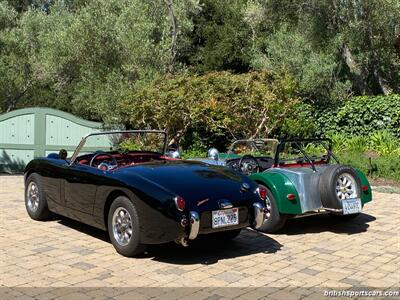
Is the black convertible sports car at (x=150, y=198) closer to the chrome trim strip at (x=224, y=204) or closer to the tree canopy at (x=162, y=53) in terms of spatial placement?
the chrome trim strip at (x=224, y=204)

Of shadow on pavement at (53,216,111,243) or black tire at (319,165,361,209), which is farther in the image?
shadow on pavement at (53,216,111,243)

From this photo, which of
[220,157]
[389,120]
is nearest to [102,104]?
[220,157]

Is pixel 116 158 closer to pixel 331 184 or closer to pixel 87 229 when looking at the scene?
pixel 87 229

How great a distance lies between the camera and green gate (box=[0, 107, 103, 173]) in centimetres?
1459

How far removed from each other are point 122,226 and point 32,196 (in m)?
2.57

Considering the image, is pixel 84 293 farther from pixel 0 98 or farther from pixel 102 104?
pixel 0 98

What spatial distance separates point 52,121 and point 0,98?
444 centimetres

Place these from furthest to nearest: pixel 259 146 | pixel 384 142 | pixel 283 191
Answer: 1. pixel 384 142
2. pixel 259 146
3. pixel 283 191

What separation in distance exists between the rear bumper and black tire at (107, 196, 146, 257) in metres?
0.59

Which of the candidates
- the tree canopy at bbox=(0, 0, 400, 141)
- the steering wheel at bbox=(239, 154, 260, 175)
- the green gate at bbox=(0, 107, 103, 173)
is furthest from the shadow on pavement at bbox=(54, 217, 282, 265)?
the green gate at bbox=(0, 107, 103, 173)

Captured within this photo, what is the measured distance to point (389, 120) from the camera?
15.8 meters

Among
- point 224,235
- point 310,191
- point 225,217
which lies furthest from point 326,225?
point 225,217

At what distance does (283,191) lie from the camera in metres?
6.39

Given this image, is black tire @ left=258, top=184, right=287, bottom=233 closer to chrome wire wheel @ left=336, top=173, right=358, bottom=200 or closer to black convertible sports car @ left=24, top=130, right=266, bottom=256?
black convertible sports car @ left=24, top=130, right=266, bottom=256
